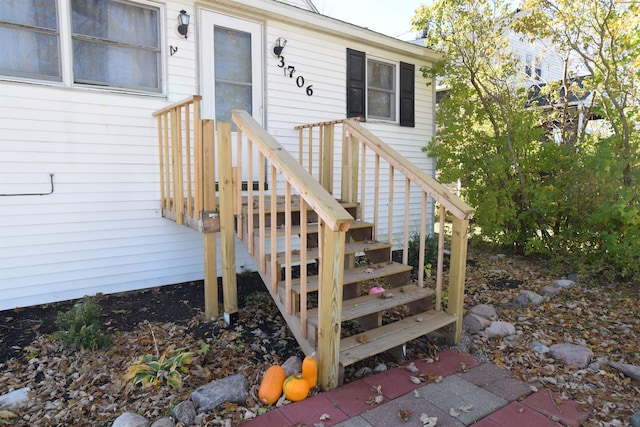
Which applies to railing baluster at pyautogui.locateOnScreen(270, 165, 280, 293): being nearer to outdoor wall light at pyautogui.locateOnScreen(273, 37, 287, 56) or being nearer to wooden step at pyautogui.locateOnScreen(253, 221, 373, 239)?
wooden step at pyautogui.locateOnScreen(253, 221, 373, 239)

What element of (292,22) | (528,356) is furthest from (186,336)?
(292,22)

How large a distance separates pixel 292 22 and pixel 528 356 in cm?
449

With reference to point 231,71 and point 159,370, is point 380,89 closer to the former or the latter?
point 231,71

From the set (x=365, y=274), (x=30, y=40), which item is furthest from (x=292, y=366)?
(x=30, y=40)

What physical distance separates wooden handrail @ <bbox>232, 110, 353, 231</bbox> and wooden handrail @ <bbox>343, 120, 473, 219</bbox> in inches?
43.9

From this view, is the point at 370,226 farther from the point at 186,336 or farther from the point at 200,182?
the point at 186,336

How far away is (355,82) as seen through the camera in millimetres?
5922

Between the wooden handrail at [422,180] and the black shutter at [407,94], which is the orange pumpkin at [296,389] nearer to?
the wooden handrail at [422,180]

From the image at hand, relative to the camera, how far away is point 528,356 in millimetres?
2990

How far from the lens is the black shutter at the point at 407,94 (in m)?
6.47

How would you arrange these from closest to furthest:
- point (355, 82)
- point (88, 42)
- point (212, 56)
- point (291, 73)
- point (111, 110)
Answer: point (88, 42) < point (111, 110) < point (212, 56) < point (291, 73) < point (355, 82)

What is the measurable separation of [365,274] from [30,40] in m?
3.71

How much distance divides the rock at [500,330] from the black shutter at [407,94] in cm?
392

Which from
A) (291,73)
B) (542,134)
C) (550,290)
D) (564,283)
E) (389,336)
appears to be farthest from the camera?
(542,134)
